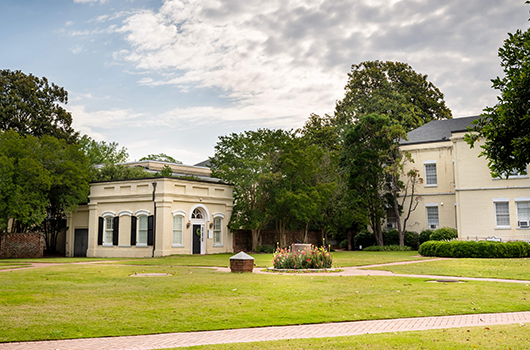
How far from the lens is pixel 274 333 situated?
25.5ft

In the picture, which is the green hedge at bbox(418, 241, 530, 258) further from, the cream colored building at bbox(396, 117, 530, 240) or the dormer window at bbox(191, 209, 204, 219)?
the dormer window at bbox(191, 209, 204, 219)

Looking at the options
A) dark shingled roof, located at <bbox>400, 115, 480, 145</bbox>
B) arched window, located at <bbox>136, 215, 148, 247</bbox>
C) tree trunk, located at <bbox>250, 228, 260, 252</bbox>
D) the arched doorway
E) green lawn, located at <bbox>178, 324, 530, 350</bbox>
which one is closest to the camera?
green lawn, located at <bbox>178, 324, 530, 350</bbox>

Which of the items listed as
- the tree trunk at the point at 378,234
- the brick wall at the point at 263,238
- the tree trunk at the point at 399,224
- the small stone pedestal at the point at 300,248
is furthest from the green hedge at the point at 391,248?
the small stone pedestal at the point at 300,248

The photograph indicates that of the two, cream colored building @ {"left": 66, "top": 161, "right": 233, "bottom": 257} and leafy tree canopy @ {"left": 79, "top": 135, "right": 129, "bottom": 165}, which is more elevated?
leafy tree canopy @ {"left": 79, "top": 135, "right": 129, "bottom": 165}

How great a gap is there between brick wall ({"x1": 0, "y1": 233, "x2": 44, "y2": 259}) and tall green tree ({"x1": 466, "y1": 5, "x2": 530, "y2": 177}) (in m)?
28.7

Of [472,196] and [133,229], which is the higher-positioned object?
[472,196]

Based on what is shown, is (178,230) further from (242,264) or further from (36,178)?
(242,264)

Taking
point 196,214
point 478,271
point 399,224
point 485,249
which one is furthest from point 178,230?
point 478,271

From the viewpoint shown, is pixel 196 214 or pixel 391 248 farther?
pixel 391 248

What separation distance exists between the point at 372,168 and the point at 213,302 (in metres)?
29.6

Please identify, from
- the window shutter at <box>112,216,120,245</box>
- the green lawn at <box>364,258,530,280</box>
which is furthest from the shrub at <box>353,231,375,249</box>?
the window shutter at <box>112,216,120,245</box>

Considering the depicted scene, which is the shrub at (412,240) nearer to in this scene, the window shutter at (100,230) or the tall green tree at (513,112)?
the window shutter at (100,230)

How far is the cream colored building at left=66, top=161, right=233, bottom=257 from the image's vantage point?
101 ft

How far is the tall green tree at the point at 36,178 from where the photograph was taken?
29.0 metres
